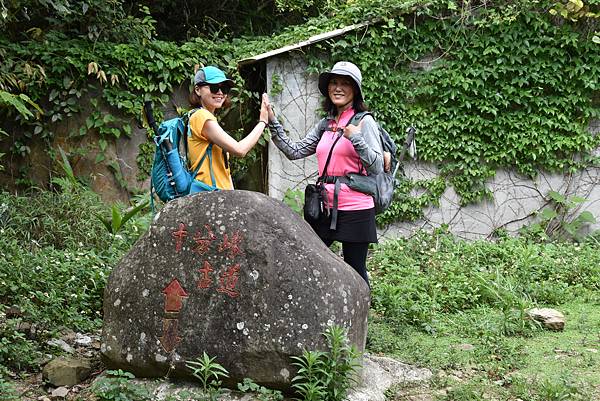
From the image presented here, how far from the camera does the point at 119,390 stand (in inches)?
162

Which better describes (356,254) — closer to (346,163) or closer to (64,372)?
(346,163)

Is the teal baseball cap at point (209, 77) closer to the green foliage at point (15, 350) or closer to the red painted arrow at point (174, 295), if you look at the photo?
the red painted arrow at point (174, 295)

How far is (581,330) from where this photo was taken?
242 inches

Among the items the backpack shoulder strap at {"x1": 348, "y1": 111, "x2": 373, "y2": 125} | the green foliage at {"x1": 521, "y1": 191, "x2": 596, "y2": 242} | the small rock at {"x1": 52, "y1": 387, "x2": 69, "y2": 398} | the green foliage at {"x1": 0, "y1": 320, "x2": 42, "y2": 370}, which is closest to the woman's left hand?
the backpack shoulder strap at {"x1": 348, "y1": 111, "x2": 373, "y2": 125}

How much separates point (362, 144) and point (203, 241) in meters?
1.30

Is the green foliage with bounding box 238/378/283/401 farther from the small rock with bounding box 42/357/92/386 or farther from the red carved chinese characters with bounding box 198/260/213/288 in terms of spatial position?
the small rock with bounding box 42/357/92/386

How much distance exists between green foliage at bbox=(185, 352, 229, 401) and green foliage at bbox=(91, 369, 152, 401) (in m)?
0.31

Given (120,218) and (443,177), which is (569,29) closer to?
(443,177)

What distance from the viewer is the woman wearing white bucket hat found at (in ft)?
16.4

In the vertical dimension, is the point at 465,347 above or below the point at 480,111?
below

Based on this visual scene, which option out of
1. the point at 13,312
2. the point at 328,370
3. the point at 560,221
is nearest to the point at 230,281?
the point at 328,370

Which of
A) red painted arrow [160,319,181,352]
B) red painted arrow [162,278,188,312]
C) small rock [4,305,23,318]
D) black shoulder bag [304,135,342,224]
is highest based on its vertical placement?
black shoulder bag [304,135,342,224]

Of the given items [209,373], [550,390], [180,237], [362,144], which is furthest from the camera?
[362,144]

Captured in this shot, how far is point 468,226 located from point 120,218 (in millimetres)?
4920
